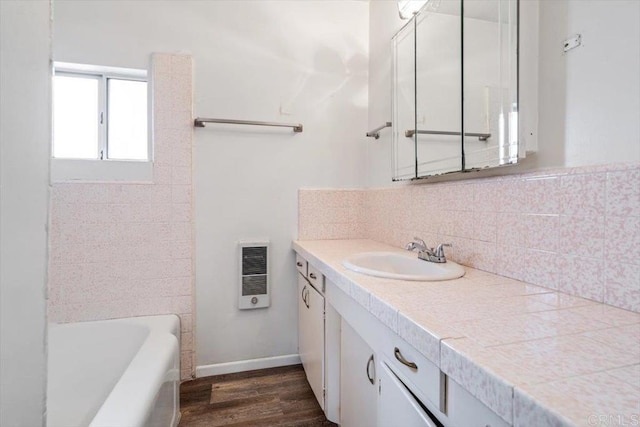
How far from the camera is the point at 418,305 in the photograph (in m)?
0.81

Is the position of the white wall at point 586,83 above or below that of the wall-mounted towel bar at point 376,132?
below

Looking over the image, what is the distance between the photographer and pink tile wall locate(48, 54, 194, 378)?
70.1 inches

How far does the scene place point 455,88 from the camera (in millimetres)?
1392

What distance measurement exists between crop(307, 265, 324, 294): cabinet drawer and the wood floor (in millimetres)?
695

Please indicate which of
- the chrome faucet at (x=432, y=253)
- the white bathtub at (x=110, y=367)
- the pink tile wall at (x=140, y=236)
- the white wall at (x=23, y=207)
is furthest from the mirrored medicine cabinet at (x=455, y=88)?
the white bathtub at (x=110, y=367)

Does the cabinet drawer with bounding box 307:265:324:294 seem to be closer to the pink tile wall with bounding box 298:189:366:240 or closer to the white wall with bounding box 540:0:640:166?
the pink tile wall with bounding box 298:189:366:240

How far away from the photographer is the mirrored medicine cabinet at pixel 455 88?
1.10 m

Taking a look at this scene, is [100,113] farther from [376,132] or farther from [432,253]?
[432,253]

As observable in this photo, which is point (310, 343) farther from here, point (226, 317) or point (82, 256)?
point (82, 256)

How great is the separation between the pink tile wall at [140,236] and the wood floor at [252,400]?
0.24 metres

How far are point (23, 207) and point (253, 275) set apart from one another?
1.77 metres

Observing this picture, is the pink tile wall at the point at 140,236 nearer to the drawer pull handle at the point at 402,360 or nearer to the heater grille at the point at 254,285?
the heater grille at the point at 254,285

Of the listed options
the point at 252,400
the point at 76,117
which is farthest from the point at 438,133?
the point at 76,117

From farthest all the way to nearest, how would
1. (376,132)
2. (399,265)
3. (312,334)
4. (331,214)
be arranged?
(331,214)
(376,132)
(312,334)
(399,265)
